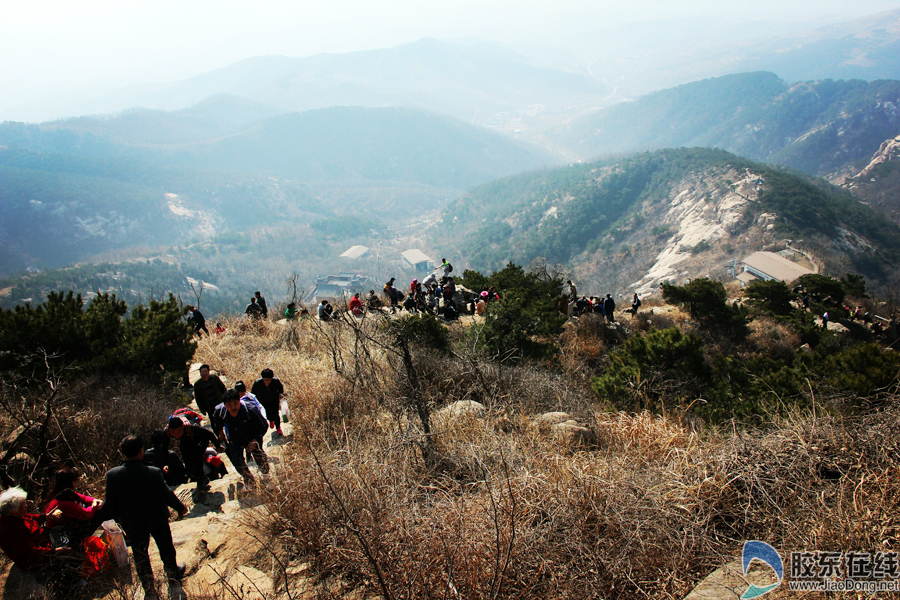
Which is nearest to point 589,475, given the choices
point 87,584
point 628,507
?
point 628,507

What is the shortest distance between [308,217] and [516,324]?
19760cm

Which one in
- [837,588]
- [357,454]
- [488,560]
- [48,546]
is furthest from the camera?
[357,454]

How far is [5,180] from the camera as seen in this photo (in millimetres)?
138000

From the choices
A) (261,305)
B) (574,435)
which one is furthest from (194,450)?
(261,305)

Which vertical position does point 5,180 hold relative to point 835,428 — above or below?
above

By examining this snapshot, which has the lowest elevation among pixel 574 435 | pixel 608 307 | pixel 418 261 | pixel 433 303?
pixel 418 261

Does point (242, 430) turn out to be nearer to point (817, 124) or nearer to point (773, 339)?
point (773, 339)

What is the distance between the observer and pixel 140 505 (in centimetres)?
310

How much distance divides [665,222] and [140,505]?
350 feet

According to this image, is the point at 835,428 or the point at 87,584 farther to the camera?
the point at 835,428

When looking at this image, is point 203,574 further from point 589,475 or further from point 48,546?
point 589,475

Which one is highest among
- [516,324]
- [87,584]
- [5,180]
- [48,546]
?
[5,180]

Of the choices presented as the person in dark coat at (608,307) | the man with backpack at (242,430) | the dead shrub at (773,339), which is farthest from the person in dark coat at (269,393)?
the dead shrub at (773,339)

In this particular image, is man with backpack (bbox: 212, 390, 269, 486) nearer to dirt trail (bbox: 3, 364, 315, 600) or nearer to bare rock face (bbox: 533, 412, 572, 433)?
dirt trail (bbox: 3, 364, 315, 600)
